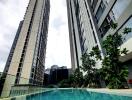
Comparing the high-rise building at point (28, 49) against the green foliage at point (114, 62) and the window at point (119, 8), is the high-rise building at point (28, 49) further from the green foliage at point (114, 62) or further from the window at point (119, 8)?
the green foliage at point (114, 62)

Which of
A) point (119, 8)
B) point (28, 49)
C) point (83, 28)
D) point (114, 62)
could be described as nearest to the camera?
point (114, 62)

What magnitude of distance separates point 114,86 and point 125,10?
9977 millimetres

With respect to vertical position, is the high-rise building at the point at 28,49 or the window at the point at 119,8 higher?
the high-rise building at the point at 28,49

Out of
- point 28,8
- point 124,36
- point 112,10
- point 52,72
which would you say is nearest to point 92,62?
point 112,10

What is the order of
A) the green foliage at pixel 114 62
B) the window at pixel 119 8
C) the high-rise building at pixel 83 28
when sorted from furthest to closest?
the high-rise building at pixel 83 28 < the window at pixel 119 8 < the green foliage at pixel 114 62

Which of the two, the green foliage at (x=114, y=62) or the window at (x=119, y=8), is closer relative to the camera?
the green foliage at (x=114, y=62)

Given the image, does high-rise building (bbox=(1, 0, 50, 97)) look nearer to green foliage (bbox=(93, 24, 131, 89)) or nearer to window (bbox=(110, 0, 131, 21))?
window (bbox=(110, 0, 131, 21))

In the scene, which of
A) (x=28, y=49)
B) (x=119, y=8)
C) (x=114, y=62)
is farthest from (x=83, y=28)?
(x=114, y=62)

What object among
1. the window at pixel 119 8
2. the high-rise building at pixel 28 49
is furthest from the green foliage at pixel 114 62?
the high-rise building at pixel 28 49

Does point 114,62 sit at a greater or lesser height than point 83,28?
lesser

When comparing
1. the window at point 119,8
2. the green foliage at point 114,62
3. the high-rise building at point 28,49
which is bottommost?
the green foliage at point 114,62

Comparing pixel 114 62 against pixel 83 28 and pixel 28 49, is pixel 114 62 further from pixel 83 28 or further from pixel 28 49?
pixel 28 49

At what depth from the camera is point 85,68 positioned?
40.6 metres

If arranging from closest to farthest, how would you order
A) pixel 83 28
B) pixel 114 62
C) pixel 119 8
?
pixel 114 62 < pixel 119 8 < pixel 83 28
